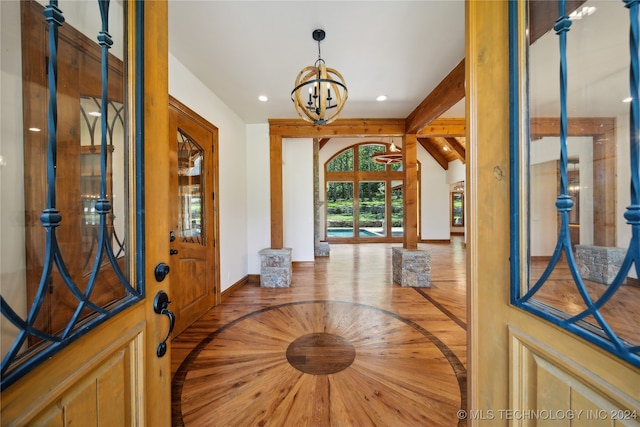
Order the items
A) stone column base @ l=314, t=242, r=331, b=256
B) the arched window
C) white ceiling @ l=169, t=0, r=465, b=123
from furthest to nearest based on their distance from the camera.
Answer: the arched window, stone column base @ l=314, t=242, r=331, b=256, white ceiling @ l=169, t=0, r=465, b=123

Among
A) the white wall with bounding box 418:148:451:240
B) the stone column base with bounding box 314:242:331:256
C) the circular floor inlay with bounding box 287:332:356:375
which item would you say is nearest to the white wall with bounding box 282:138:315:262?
the stone column base with bounding box 314:242:331:256

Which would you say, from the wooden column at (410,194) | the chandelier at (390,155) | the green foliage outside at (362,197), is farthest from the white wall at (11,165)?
the green foliage outside at (362,197)

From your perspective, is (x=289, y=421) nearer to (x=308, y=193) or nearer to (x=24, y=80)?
(x=24, y=80)

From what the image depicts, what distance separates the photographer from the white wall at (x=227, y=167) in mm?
2647

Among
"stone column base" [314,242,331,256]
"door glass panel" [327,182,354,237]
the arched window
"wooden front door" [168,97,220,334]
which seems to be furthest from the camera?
"door glass panel" [327,182,354,237]

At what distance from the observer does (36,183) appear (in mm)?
591

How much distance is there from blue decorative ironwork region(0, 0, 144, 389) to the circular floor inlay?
1608mm

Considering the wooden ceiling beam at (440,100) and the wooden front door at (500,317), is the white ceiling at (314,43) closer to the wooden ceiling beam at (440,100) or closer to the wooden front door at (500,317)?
the wooden ceiling beam at (440,100)

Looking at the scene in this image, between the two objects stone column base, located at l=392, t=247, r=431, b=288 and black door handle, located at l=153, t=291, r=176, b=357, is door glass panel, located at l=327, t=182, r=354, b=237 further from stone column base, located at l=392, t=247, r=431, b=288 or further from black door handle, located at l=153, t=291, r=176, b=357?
black door handle, located at l=153, t=291, r=176, b=357

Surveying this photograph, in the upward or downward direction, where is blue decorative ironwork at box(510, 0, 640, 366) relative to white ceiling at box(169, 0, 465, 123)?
downward

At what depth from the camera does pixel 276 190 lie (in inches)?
164

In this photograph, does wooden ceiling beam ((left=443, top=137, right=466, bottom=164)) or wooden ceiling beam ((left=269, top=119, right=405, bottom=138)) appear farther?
wooden ceiling beam ((left=443, top=137, right=466, bottom=164))

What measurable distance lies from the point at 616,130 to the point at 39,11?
4.99 ft

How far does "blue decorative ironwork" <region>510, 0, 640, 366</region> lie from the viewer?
0.53 meters
